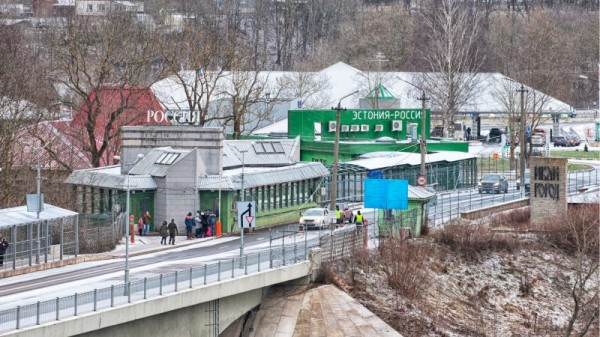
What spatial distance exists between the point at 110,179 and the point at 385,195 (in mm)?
12322

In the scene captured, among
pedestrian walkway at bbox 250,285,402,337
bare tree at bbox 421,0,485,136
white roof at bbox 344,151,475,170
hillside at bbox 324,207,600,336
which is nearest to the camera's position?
pedestrian walkway at bbox 250,285,402,337

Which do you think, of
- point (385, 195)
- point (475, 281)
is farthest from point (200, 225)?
point (475, 281)

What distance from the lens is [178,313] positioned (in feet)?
163

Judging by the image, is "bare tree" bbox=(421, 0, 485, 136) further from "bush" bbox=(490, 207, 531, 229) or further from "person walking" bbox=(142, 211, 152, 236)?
"person walking" bbox=(142, 211, 152, 236)

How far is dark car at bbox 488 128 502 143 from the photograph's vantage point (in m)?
125

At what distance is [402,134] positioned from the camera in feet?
342

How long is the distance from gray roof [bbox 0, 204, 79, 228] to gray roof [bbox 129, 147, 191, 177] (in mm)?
10458

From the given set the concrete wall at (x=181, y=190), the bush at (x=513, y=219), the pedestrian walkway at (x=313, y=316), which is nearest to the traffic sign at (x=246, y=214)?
the pedestrian walkway at (x=313, y=316)

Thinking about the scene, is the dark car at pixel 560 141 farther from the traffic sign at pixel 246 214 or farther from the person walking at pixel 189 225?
the traffic sign at pixel 246 214

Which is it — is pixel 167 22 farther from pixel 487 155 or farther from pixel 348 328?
pixel 348 328

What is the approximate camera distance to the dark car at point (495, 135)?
125 meters

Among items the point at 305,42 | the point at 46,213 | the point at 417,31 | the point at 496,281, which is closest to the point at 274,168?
the point at 496,281

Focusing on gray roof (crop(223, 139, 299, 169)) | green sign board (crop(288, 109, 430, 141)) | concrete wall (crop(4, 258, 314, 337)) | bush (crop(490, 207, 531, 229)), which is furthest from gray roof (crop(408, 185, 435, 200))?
green sign board (crop(288, 109, 430, 141))

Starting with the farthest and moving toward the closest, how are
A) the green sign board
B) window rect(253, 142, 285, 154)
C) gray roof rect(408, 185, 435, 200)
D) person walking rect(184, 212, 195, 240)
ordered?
the green sign board → window rect(253, 142, 285, 154) → gray roof rect(408, 185, 435, 200) → person walking rect(184, 212, 195, 240)
